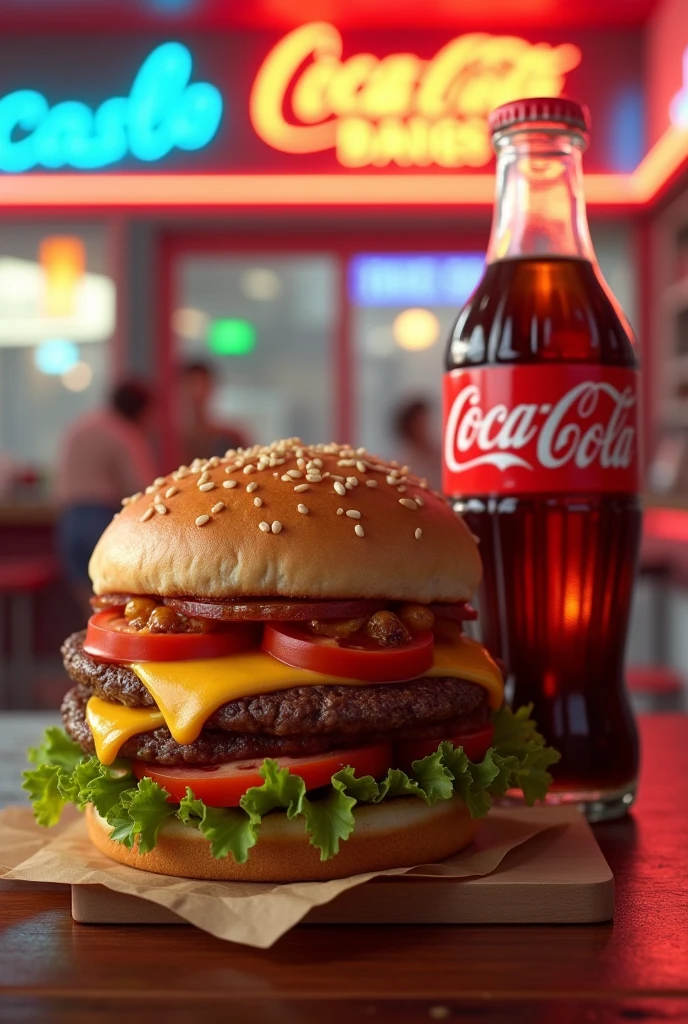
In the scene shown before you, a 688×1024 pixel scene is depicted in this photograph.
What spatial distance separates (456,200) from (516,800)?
6.70 meters

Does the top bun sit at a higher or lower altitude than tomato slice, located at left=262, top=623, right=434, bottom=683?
higher

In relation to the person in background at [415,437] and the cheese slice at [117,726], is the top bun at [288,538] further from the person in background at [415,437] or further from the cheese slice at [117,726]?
the person in background at [415,437]

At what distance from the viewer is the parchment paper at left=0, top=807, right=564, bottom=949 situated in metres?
1.02

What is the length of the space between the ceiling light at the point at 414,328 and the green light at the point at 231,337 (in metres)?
1.05

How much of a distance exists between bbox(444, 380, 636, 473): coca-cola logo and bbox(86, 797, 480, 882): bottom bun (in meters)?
0.46

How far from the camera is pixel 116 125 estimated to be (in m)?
7.70

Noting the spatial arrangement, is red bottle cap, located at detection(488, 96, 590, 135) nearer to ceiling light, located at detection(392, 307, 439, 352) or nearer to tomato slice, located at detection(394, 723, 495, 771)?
tomato slice, located at detection(394, 723, 495, 771)

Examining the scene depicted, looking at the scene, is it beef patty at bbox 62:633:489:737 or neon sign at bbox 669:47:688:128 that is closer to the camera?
beef patty at bbox 62:633:489:737

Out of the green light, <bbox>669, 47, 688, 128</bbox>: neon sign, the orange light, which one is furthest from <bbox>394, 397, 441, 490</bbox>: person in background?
the orange light

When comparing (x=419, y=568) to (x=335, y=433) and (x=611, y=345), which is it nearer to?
(x=611, y=345)

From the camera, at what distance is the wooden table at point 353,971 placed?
2.91ft

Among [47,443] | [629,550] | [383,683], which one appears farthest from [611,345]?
[47,443]

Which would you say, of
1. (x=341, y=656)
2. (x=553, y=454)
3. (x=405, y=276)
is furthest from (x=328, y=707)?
(x=405, y=276)

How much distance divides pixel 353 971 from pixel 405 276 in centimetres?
739
